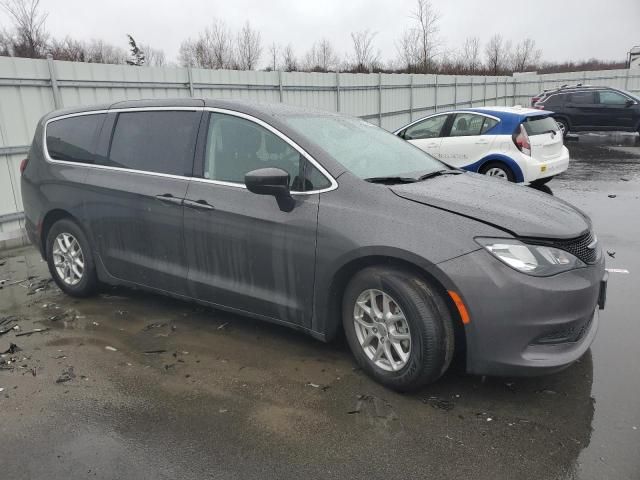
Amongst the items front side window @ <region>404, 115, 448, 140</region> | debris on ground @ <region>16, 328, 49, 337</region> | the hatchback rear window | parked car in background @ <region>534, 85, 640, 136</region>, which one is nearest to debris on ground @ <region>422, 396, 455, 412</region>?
debris on ground @ <region>16, 328, 49, 337</region>

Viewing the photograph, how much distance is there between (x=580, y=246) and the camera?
312 cm

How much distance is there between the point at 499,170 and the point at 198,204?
19.9 feet

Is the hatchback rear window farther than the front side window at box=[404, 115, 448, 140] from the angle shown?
No

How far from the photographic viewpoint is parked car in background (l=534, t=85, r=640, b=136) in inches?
690

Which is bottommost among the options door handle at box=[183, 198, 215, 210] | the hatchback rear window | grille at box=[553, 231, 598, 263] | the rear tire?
the rear tire

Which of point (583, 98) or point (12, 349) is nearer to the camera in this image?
point (12, 349)

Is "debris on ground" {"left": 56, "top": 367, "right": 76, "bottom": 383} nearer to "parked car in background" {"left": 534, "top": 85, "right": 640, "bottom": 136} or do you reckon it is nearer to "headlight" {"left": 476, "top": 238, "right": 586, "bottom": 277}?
"headlight" {"left": 476, "top": 238, "right": 586, "bottom": 277}

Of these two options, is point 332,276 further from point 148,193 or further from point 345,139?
point 148,193

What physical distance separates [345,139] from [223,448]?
2.21 meters

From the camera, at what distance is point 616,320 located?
162 inches

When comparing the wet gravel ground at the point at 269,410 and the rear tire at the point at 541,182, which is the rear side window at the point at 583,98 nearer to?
the rear tire at the point at 541,182

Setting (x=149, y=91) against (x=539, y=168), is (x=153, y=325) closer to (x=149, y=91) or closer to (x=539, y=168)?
(x=149, y=91)

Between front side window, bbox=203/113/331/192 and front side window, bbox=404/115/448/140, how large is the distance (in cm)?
612

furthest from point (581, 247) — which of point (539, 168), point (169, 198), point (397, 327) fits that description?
point (539, 168)
